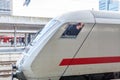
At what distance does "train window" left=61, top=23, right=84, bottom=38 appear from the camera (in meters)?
5.09

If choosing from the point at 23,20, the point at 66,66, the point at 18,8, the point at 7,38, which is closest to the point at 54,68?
the point at 66,66

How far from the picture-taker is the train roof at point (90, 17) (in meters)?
5.20

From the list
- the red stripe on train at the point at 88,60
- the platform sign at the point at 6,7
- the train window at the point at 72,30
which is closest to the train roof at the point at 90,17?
the train window at the point at 72,30

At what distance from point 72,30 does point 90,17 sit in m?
0.50

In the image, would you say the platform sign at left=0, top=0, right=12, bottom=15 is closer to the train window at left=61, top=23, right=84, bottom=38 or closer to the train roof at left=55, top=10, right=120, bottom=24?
the train roof at left=55, top=10, right=120, bottom=24

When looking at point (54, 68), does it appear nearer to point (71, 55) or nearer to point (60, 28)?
point (71, 55)

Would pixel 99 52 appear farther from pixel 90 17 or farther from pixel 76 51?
pixel 90 17

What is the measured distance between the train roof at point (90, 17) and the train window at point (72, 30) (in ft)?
0.36

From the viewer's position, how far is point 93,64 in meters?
5.29

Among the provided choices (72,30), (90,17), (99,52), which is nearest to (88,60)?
(99,52)

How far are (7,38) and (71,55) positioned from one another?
113 ft

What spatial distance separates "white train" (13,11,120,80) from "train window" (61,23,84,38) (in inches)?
0.8

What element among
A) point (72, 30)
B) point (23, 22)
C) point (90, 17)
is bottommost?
point (23, 22)

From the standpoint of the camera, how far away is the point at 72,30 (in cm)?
514
